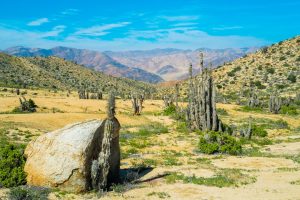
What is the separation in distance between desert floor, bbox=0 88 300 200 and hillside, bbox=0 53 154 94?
171 ft

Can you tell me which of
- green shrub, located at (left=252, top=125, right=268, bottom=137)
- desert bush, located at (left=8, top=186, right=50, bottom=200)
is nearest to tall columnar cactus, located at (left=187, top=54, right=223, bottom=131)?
green shrub, located at (left=252, top=125, right=268, bottom=137)

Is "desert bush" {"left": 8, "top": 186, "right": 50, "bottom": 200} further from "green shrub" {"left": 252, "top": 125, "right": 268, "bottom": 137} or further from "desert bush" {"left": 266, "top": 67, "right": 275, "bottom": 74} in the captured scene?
"desert bush" {"left": 266, "top": 67, "right": 275, "bottom": 74}

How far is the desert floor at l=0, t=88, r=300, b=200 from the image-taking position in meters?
17.6

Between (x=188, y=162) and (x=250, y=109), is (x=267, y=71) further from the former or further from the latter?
(x=188, y=162)

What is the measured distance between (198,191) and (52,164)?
6.04 m

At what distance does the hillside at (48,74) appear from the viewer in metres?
97.6

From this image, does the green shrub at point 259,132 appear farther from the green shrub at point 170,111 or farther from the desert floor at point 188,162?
the green shrub at point 170,111

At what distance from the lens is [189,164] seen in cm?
2422

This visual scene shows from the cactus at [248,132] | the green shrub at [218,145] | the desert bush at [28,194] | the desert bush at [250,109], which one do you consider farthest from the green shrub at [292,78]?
the desert bush at [28,194]

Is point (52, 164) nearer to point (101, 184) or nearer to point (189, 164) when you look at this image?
point (101, 184)

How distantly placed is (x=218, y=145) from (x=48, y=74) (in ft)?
288

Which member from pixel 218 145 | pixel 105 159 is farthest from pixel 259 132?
pixel 105 159

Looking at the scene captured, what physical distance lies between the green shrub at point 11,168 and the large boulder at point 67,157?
13.2 inches

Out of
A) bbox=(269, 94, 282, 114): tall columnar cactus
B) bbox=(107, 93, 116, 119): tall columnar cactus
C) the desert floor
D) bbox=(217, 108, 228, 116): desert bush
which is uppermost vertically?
bbox=(107, 93, 116, 119): tall columnar cactus
